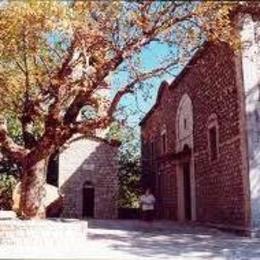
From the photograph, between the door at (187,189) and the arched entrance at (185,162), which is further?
the door at (187,189)

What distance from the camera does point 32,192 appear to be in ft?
48.6

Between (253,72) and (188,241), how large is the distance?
18.7 ft

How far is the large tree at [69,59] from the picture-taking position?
Answer: 12719 mm

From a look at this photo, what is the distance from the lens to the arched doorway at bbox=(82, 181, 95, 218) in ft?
94.1

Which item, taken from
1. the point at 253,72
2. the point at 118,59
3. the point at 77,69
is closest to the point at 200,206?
the point at 253,72

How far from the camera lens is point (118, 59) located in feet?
44.8

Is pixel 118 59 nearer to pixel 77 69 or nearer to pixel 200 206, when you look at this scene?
pixel 77 69

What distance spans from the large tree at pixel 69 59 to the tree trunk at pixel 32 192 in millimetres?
26

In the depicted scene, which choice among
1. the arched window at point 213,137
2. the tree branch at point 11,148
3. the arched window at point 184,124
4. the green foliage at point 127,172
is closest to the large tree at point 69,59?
the tree branch at point 11,148

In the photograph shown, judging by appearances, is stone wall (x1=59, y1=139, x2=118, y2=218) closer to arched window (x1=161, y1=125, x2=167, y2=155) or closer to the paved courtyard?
arched window (x1=161, y1=125, x2=167, y2=155)

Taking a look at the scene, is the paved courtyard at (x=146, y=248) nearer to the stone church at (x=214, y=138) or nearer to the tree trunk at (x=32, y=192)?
the tree trunk at (x=32, y=192)

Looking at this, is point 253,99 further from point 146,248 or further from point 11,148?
point 11,148

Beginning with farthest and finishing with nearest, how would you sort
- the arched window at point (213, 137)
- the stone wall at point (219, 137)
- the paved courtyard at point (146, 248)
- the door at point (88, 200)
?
the door at point (88, 200), the arched window at point (213, 137), the stone wall at point (219, 137), the paved courtyard at point (146, 248)

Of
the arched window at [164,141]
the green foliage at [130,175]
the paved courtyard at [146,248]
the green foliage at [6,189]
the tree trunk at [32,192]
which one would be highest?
the arched window at [164,141]
